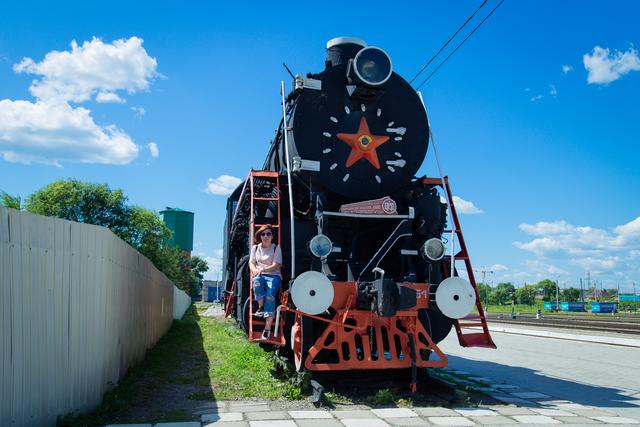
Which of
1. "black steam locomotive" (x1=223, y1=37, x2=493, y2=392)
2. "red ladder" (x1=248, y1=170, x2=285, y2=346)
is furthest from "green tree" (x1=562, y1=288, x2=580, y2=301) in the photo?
"red ladder" (x1=248, y1=170, x2=285, y2=346)

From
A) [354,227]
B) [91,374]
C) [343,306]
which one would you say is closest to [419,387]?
[343,306]

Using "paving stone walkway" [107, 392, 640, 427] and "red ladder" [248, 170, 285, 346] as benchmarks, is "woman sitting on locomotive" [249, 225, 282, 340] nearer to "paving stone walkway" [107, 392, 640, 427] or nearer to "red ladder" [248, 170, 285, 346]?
"red ladder" [248, 170, 285, 346]

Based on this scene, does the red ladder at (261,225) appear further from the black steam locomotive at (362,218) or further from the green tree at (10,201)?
the green tree at (10,201)

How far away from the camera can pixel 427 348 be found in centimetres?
669

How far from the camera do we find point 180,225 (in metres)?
59.4

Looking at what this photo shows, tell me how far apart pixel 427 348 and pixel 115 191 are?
43.2 metres

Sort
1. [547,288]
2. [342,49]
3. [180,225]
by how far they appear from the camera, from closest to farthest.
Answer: [342,49] → [180,225] → [547,288]

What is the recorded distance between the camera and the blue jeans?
6.95 m

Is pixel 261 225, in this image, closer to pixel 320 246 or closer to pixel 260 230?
pixel 260 230

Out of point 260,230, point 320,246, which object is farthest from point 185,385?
point 320,246

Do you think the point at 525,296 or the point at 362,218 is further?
the point at 525,296

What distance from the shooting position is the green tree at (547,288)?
10101 cm

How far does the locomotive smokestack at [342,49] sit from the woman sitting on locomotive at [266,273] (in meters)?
2.83

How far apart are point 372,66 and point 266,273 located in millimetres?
3093
